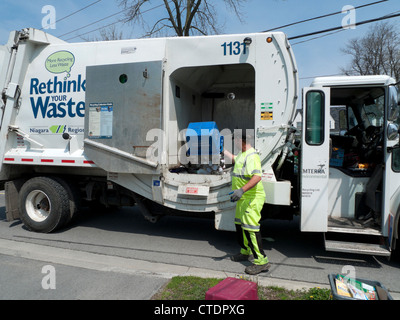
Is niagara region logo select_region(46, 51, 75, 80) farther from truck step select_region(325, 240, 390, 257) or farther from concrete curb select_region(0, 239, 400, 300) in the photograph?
truck step select_region(325, 240, 390, 257)

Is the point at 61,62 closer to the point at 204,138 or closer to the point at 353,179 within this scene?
the point at 204,138

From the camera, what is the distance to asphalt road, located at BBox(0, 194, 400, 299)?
136 inches

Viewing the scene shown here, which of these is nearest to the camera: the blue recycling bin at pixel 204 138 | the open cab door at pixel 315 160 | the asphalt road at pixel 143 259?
the asphalt road at pixel 143 259

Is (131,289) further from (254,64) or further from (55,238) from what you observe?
(254,64)

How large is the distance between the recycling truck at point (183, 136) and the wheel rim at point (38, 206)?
0.02m

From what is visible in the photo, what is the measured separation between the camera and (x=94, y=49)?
509cm

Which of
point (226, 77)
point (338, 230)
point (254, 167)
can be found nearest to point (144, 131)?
point (254, 167)

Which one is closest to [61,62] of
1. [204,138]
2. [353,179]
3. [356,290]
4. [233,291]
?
[204,138]

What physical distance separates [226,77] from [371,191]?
3170 millimetres

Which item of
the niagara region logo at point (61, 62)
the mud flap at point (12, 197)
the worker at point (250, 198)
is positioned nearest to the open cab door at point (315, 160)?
the worker at point (250, 198)

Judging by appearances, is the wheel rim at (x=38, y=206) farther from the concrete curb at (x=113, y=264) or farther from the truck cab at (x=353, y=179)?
the truck cab at (x=353, y=179)

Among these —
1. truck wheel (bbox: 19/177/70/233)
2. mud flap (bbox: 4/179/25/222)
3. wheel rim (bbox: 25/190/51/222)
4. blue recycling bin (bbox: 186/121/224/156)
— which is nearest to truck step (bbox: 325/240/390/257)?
blue recycling bin (bbox: 186/121/224/156)

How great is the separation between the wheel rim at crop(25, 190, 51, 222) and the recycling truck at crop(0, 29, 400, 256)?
0.02m

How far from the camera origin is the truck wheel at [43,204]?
537 cm
